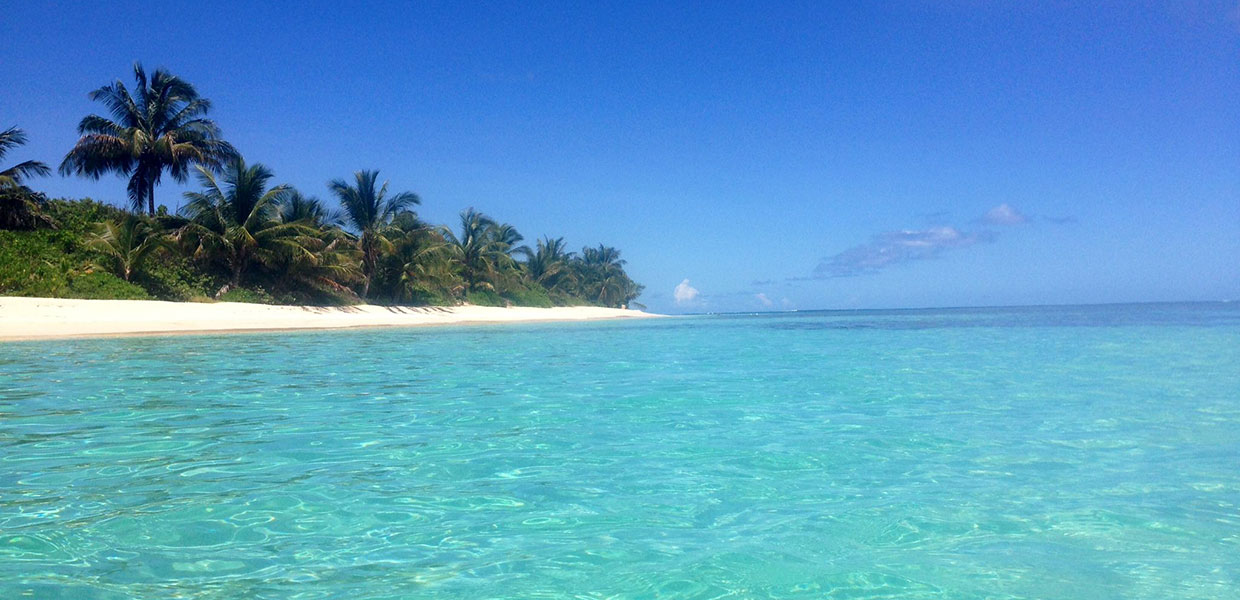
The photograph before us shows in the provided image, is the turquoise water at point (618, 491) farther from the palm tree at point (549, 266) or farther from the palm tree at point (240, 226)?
the palm tree at point (549, 266)

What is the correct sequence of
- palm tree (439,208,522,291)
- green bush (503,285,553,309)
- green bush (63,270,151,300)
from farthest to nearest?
green bush (503,285,553,309)
palm tree (439,208,522,291)
green bush (63,270,151,300)

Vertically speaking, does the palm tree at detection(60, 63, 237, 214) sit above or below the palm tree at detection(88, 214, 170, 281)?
above

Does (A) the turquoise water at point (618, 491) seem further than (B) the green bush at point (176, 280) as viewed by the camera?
No

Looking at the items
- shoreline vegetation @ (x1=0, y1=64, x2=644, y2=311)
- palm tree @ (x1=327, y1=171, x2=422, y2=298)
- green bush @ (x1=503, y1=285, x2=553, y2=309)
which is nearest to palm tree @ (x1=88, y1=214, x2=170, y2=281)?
shoreline vegetation @ (x1=0, y1=64, x2=644, y2=311)

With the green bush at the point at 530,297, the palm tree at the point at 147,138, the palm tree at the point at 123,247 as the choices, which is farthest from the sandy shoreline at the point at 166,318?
the green bush at the point at 530,297

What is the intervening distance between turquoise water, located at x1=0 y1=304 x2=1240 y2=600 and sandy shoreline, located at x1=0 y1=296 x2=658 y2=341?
1114 cm

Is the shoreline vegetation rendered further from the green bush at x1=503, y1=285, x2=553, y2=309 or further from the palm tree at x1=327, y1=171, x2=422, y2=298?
the green bush at x1=503, y1=285, x2=553, y2=309

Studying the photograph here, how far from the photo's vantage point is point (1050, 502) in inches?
141

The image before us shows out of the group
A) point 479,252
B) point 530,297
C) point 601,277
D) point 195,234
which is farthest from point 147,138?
point 601,277

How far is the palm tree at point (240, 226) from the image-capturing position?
25.6 metres

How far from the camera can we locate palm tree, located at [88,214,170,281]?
22181 mm

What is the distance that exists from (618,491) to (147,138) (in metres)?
30.6

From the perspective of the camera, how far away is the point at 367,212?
106 feet

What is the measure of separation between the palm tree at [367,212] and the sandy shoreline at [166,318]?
272 cm
